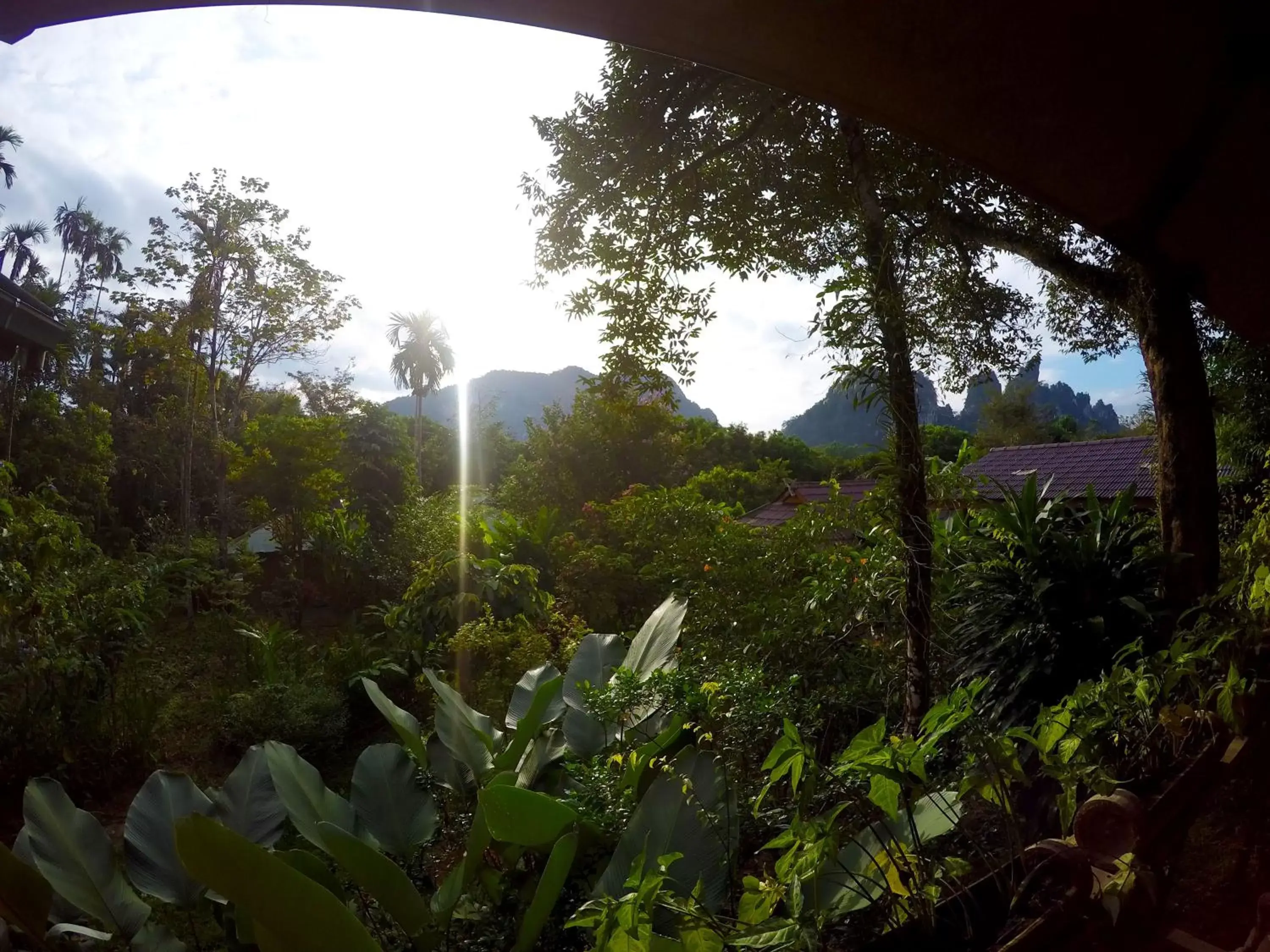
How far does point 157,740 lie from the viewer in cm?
491

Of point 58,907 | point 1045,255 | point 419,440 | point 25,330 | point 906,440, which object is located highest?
point 419,440

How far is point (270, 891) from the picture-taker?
1274 mm

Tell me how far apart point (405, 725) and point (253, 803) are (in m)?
0.53

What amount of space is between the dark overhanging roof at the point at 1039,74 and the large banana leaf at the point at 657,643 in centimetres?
200

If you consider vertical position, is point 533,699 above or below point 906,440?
below

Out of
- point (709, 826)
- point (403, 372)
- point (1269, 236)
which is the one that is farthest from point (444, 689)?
point (403, 372)

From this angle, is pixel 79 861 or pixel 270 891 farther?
pixel 79 861

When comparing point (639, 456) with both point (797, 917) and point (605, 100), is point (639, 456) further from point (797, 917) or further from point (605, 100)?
point (797, 917)

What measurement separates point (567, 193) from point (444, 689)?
190 centimetres

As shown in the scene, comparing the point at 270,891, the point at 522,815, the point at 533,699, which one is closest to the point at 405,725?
the point at 533,699

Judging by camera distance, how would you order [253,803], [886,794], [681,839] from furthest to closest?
[253,803], [681,839], [886,794]

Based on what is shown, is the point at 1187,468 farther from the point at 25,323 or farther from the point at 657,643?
the point at 25,323

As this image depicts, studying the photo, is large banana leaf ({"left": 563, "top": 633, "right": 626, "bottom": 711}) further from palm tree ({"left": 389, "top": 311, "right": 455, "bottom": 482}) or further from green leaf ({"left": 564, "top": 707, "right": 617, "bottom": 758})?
palm tree ({"left": 389, "top": 311, "right": 455, "bottom": 482})

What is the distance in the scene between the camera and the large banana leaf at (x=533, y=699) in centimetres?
286
